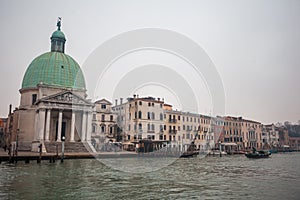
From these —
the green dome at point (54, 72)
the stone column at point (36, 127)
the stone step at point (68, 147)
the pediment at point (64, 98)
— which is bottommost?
the stone step at point (68, 147)

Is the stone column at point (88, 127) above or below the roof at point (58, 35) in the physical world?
below

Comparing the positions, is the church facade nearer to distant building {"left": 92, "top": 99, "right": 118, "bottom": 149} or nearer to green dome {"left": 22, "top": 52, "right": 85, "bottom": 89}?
green dome {"left": 22, "top": 52, "right": 85, "bottom": 89}

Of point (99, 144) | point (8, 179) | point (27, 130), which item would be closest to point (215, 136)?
point (99, 144)

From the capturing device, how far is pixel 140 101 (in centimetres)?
4675

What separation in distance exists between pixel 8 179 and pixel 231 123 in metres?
56.4

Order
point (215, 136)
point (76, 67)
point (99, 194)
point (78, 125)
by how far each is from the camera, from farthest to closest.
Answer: point (215, 136), point (76, 67), point (78, 125), point (99, 194)

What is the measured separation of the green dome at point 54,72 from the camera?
42.4m

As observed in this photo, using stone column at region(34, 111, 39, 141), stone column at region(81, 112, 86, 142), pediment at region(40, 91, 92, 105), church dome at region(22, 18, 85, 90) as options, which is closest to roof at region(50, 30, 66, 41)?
church dome at region(22, 18, 85, 90)

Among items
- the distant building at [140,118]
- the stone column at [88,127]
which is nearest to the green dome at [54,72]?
the stone column at [88,127]

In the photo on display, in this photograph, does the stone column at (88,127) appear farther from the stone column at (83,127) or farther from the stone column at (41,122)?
the stone column at (41,122)

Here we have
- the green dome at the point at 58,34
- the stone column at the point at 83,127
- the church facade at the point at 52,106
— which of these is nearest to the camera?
the church facade at the point at 52,106

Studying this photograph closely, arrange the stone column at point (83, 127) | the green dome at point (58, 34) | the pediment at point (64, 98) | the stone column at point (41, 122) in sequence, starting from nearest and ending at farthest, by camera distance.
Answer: the stone column at point (41, 122) < the pediment at point (64, 98) < the stone column at point (83, 127) < the green dome at point (58, 34)

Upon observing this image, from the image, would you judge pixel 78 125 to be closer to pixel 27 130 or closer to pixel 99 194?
pixel 27 130

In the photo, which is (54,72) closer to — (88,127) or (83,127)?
(83,127)
